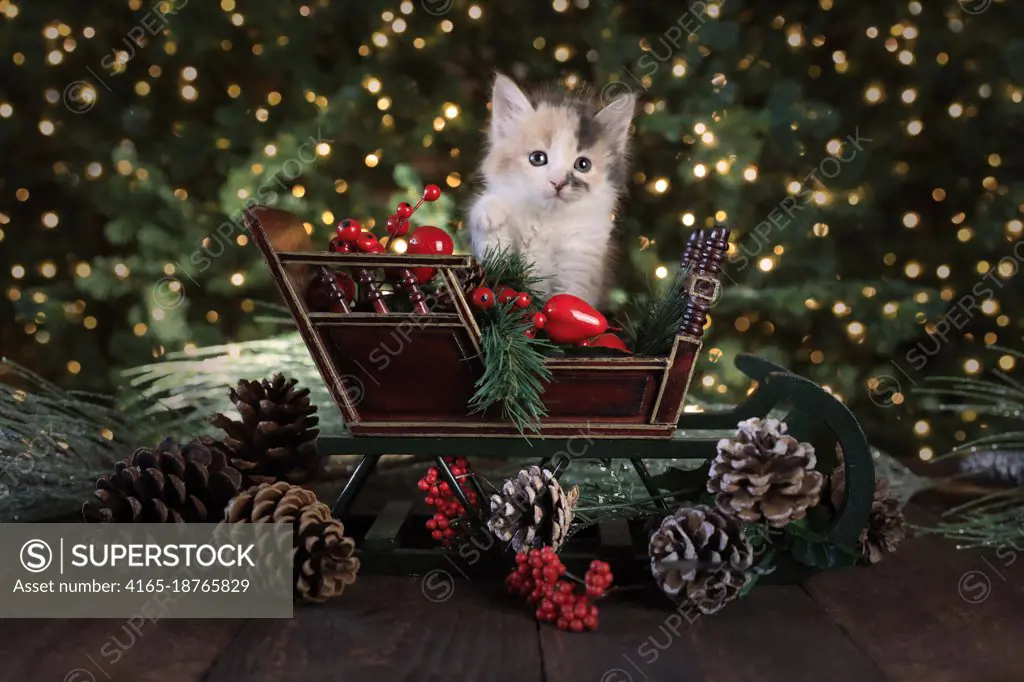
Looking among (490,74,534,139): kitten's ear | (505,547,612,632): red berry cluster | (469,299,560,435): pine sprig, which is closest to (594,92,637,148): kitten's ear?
(490,74,534,139): kitten's ear

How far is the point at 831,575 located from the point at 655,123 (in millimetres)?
886

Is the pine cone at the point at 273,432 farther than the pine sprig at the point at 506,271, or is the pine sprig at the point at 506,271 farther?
the pine cone at the point at 273,432

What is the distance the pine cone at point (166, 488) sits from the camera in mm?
886

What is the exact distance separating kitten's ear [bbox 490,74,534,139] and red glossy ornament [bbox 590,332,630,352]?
1.05 ft

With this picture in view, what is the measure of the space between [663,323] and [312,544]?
0.48m

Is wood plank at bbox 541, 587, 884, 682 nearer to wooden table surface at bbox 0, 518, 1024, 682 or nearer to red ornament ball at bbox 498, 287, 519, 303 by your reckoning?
wooden table surface at bbox 0, 518, 1024, 682

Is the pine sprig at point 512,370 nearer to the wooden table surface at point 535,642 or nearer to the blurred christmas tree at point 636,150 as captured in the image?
the wooden table surface at point 535,642

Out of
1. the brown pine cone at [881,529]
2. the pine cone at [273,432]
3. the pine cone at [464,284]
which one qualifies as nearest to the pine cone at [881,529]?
the brown pine cone at [881,529]

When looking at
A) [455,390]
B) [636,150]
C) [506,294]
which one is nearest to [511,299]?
[506,294]

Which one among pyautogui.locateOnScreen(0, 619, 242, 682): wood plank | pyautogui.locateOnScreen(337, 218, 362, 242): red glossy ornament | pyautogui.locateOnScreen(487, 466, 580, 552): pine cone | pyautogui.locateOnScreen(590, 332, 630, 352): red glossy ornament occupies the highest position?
pyautogui.locateOnScreen(337, 218, 362, 242): red glossy ornament

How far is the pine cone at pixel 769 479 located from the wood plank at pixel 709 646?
4.1 inches

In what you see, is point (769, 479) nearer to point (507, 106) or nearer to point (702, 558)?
point (702, 558)

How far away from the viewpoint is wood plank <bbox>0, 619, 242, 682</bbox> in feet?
2.29

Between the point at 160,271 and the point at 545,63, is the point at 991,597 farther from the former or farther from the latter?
the point at 160,271
